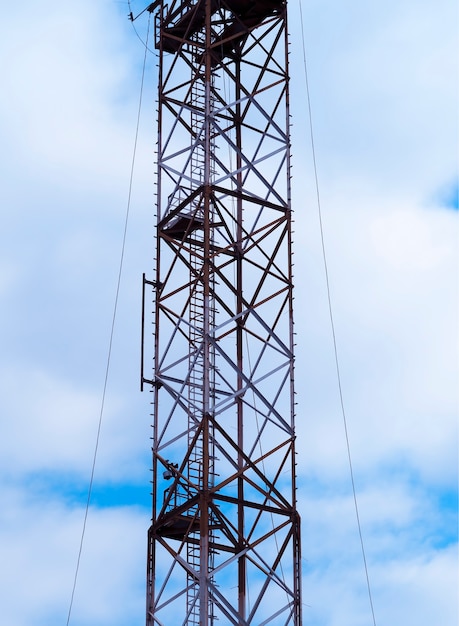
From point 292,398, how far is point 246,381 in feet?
7.37

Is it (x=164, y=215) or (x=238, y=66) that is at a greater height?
(x=238, y=66)

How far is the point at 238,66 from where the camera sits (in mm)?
72312

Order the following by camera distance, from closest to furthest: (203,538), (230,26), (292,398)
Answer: (203,538), (292,398), (230,26)

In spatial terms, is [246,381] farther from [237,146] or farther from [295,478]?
[237,146]

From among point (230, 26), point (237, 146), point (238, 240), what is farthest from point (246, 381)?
point (230, 26)

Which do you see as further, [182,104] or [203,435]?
[182,104]

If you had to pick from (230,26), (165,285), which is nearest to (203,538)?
(165,285)

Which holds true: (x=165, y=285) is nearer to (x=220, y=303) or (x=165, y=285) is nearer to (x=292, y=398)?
(x=220, y=303)

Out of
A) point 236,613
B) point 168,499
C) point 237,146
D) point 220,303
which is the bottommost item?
point 236,613

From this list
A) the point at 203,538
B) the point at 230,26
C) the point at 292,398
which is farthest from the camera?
the point at 230,26

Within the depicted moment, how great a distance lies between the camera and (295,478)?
6556 cm

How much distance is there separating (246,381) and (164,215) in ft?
27.8

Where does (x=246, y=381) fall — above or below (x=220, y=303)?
below

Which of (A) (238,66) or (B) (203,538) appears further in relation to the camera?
(A) (238,66)
